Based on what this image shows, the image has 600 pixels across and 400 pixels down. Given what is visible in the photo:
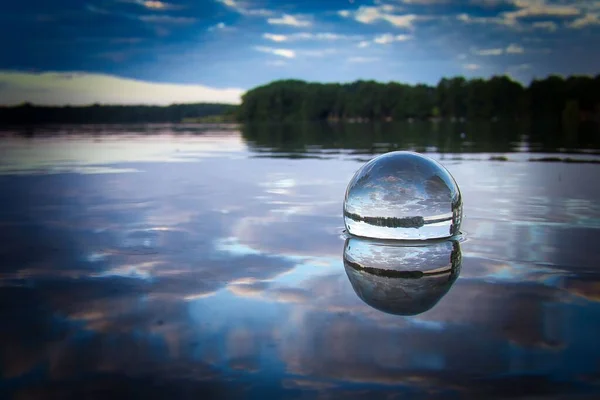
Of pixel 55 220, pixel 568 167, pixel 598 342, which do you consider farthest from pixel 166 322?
pixel 568 167

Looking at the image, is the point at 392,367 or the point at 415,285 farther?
the point at 415,285

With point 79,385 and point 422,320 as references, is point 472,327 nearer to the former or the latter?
point 422,320

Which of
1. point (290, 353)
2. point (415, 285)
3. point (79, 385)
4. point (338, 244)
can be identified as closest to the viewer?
point (79, 385)

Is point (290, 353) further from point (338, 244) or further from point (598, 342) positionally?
point (338, 244)

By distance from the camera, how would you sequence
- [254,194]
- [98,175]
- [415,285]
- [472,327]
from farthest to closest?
[98,175]
[254,194]
[415,285]
[472,327]

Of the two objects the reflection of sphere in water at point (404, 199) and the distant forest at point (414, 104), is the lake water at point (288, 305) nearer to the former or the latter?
the reflection of sphere in water at point (404, 199)

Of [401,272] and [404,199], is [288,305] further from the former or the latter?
[404,199]
